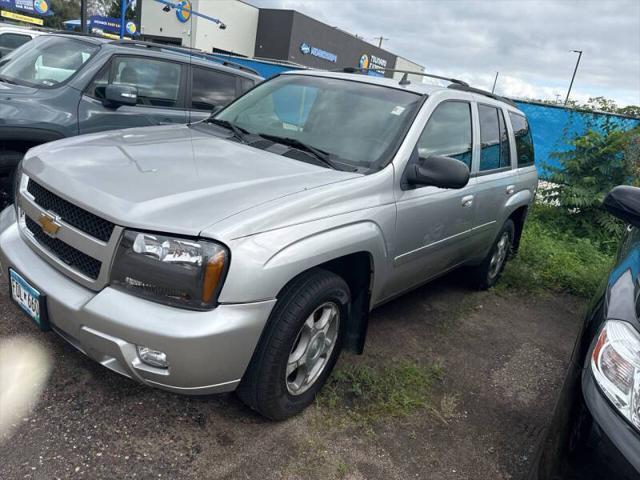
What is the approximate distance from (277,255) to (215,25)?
28.8m

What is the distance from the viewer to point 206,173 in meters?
2.62

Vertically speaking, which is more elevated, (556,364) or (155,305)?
(155,305)

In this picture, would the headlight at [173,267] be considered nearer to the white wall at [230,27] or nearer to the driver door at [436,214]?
the driver door at [436,214]

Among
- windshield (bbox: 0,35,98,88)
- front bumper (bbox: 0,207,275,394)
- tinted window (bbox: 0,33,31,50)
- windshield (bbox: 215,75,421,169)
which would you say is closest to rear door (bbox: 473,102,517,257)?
windshield (bbox: 215,75,421,169)

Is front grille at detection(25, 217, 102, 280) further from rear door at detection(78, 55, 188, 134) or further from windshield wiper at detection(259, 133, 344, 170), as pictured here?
rear door at detection(78, 55, 188, 134)

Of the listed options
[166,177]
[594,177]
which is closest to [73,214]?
[166,177]

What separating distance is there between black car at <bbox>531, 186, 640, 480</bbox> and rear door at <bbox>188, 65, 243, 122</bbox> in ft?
15.1

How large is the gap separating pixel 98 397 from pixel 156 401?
0.28 m

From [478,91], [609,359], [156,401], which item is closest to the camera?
[609,359]

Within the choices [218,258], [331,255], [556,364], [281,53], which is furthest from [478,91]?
[281,53]

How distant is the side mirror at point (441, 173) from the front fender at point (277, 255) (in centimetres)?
58

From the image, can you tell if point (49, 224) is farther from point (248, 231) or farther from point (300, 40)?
point (300, 40)

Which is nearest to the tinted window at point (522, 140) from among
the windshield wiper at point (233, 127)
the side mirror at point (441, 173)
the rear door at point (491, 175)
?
the rear door at point (491, 175)

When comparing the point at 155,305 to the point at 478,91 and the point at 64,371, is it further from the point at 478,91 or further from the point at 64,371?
the point at 478,91
